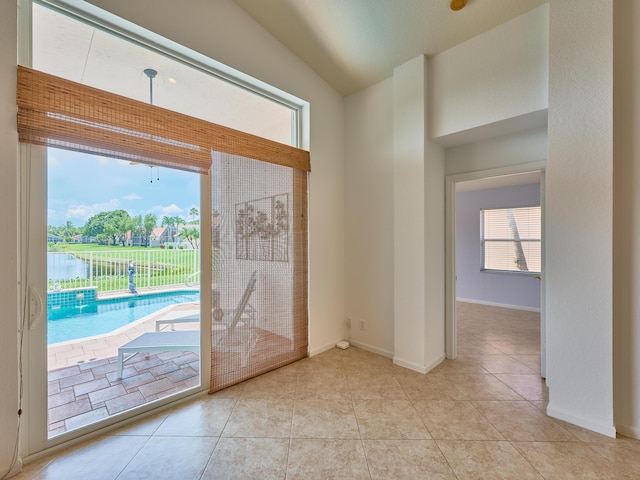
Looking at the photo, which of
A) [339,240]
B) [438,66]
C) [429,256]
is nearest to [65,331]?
[339,240]

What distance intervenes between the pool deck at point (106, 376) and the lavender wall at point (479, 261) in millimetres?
5688

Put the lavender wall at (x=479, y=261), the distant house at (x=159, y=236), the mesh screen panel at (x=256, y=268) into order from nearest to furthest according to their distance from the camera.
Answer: the distant house at (x=159, y=236)
the mesh screen panel at (x=256, y=268)
the lavender wall at (x=479, y=261)

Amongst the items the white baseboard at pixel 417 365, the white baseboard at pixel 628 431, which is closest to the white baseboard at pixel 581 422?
the white baseboard at pixel 628 431

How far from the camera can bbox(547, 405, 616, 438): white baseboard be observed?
1795 millimetres

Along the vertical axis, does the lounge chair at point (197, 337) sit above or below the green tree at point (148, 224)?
below

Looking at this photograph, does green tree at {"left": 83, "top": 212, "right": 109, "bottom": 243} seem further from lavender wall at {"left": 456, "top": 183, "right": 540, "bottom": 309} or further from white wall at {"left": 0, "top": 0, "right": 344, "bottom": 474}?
lavender wall at {"left": 456, "top": 183, "right": 540, "bottom": 309}

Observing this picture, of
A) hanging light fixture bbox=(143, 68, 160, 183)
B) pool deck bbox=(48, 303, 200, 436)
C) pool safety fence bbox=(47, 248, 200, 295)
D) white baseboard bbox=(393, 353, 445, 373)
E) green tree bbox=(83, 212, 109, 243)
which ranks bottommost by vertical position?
white baseboard bbox=(393, 353, 445, 373)

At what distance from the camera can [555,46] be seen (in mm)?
1971

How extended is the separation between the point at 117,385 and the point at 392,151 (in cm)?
335

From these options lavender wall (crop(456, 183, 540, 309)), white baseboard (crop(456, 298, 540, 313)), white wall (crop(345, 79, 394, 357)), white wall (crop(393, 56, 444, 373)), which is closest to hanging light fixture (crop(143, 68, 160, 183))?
white wall (crop(345, 79, 394, 357))

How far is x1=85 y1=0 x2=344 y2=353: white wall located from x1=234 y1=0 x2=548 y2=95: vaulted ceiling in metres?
0.20

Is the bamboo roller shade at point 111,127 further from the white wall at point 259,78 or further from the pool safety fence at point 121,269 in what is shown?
the pool safety fence at point 121,269

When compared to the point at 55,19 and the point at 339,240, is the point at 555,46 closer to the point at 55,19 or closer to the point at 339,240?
the point at 339,240

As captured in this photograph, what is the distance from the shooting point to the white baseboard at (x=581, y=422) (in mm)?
1795
